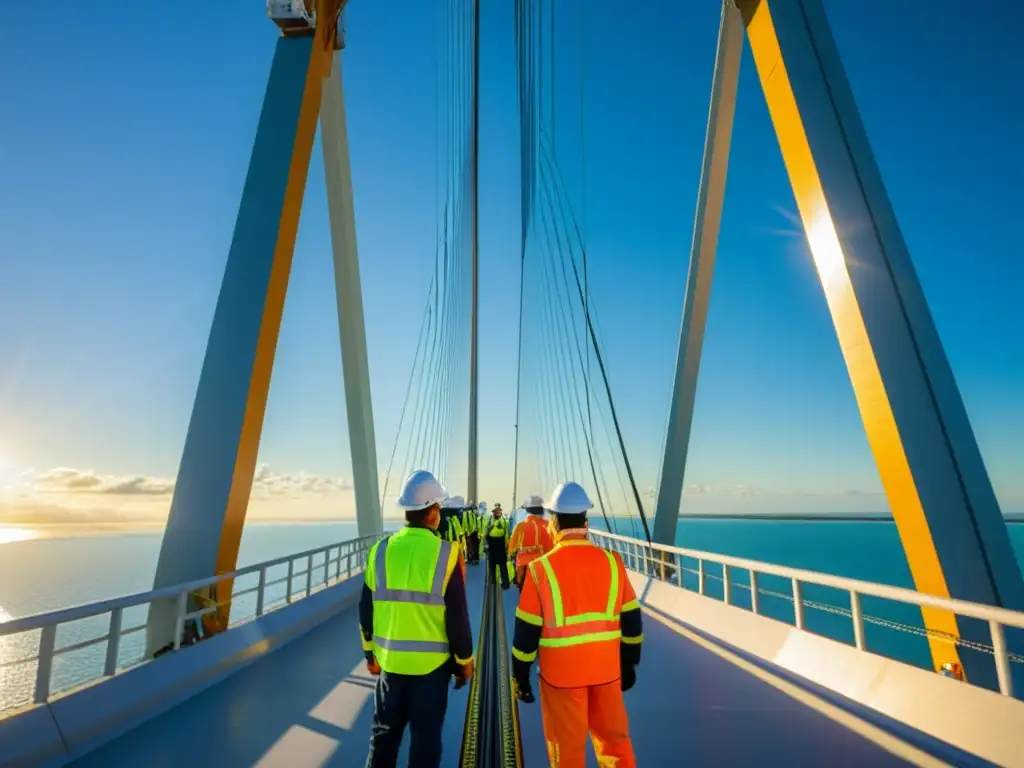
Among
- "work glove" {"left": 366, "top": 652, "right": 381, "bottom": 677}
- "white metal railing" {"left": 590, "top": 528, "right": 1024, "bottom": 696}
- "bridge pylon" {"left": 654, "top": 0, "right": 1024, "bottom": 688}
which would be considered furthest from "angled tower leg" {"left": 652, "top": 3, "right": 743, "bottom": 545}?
"work glove" {"left": 366, "top": 652, "right": 381, "bottom": 677}

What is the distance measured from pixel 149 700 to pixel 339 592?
18.5 ft

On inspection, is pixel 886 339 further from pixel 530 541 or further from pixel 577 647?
pixel 530 541

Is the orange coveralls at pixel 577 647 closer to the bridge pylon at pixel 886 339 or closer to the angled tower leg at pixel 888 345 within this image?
the bridge pylon at pixel 886 339

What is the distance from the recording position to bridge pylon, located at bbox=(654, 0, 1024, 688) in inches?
212

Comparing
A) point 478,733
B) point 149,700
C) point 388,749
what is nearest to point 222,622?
point 149,700

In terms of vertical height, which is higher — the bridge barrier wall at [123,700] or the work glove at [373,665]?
the work glove at [373,665]

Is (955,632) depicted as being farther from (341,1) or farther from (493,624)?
(341,1)

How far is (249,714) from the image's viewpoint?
180 inches

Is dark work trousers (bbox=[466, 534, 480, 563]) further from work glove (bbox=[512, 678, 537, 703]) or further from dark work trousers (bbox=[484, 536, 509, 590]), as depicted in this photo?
work glove (bbox=[512, 678, 537, 703])

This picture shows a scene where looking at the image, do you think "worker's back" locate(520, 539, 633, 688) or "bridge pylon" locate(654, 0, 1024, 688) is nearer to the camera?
"worker's back" locate(520, 539, 633, 688)

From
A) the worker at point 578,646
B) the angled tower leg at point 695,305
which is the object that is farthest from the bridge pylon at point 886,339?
the angled tower leg at point 695,305

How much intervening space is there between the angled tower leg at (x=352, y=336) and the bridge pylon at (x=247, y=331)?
12.7 feet

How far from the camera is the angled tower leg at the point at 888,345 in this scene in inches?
212

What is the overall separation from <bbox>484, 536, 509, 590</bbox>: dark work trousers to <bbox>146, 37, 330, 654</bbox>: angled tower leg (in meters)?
6.02
